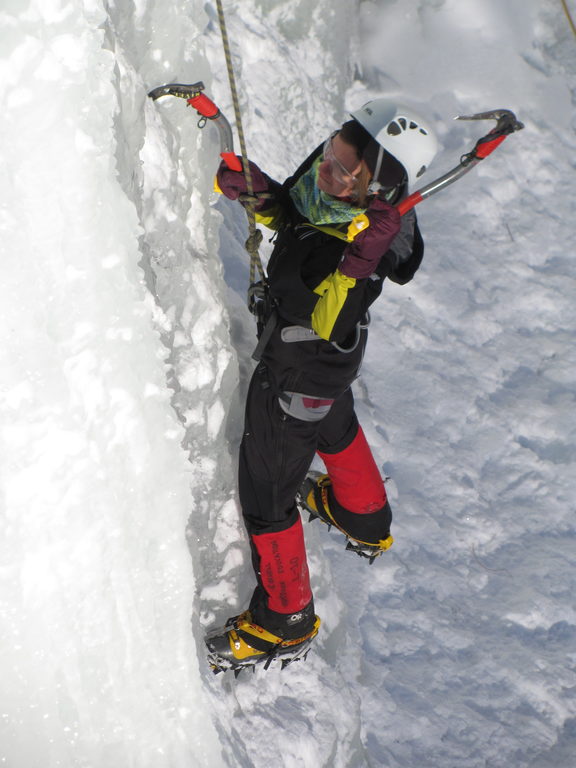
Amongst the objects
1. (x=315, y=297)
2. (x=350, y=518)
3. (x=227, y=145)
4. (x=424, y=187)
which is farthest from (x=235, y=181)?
(x=350, y=518)

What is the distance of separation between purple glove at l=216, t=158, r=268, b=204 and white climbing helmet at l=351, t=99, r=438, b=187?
0.36 m

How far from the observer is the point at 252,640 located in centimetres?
224

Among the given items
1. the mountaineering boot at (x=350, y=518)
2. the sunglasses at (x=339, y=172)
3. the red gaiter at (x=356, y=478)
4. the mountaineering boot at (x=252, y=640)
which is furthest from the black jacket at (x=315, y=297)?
the mountaineering boot at (x=252, y=640)

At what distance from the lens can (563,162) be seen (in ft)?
14.8

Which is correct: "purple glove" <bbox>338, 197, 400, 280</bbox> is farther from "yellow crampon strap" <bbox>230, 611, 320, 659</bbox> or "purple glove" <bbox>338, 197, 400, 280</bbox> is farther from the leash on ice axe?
"yellow crampon strap" <bbox>230, 611, 320, 659</bbox>

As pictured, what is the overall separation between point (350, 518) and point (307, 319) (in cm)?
94

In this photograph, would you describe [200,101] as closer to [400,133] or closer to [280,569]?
[400,133]

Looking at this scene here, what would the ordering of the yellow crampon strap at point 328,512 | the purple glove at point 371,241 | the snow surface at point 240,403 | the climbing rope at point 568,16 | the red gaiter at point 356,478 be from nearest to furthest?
the snow surface at point 240,403, the purple glove at point 371,241, the red gaiter at point 356,478, the yellow crampon strap at point 328,512, the climbing rope at point 568,16

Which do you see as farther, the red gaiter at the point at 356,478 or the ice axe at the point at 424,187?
the red gaiter at the point at 356,478

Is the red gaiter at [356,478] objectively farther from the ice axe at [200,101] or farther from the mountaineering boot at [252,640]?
the ice axe at [200,101]

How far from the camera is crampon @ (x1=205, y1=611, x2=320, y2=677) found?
223 cm

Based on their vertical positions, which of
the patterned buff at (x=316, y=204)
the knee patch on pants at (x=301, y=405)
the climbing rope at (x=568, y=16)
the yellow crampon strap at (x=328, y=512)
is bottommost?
the yellow crampon strap at (x=328, y=512)

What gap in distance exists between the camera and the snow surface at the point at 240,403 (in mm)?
1565

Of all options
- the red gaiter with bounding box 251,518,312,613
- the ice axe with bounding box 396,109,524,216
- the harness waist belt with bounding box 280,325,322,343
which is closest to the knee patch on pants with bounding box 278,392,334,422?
the harness waist belt with bounding box 280,325,322,343
